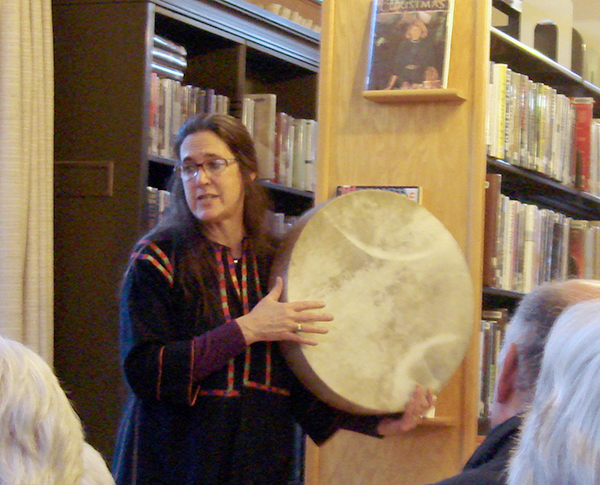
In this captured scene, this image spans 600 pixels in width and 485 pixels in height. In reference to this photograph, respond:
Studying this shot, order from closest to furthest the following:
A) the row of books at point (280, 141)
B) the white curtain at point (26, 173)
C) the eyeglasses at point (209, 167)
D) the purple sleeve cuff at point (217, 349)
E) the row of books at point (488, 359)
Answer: the purple sleeve cuff at point (217, 349), the eyeglasses at point (209, 167), the white curtain at point (26, 173), the row of books at point (488, 359), the row of books at point (280, 141)

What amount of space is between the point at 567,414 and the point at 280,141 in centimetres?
255

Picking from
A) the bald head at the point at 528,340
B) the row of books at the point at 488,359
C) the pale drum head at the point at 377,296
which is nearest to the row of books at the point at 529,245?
the row of books at the point at 488,359

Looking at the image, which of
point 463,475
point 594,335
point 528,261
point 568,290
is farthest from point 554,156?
point 594,335

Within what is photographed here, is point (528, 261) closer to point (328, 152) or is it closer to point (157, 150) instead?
point (328, 152)

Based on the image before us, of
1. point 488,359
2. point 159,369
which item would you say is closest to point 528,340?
point 159,369

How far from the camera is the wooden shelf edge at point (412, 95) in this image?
7.08 ft

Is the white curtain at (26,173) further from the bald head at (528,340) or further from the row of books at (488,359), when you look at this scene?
the bald head at (528,340)

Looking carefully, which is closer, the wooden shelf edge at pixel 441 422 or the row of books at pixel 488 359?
the wooden shelf edge at pixel 441 422

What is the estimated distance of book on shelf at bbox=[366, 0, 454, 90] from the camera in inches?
85.4

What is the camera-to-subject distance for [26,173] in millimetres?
2330

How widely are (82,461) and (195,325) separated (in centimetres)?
91

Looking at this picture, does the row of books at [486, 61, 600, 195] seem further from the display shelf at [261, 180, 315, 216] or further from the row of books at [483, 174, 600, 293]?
the display shelf at [261, 180, 315, 216]

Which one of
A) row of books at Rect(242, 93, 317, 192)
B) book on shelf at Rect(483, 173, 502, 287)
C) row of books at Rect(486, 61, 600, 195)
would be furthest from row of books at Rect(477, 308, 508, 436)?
row of books at Rect(242, 93, 317, 192)

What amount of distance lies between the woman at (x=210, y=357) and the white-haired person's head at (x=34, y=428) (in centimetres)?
83
